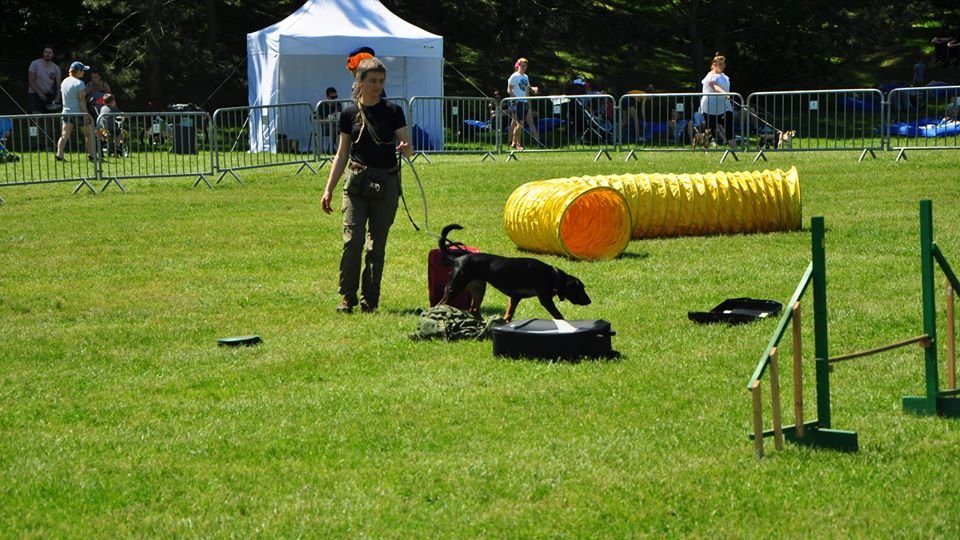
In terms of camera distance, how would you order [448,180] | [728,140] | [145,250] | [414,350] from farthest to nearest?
[728,140]
[448,180]
[145,250]
[414,350]

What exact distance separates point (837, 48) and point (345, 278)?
3282cm

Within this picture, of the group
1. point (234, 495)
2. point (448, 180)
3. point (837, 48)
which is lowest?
point (234, 495)

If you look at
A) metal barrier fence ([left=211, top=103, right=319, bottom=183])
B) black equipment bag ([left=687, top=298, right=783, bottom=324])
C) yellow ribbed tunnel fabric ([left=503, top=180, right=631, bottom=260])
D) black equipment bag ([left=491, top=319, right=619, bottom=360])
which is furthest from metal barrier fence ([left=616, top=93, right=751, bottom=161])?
black equipment bag ([left=491, top=319, right=619, bottom=360])

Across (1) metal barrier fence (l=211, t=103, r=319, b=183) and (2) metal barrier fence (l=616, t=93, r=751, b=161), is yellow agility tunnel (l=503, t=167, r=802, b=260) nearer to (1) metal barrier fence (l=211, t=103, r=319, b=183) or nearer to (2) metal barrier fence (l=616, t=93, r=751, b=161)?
(2) metal barrier fence (l=616, t=93, r=751, b=161)

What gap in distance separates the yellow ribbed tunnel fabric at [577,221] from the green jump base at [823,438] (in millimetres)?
6739

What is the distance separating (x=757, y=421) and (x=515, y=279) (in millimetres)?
3623

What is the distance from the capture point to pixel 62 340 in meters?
10.1

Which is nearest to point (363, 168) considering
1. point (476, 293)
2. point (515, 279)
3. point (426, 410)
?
point (476, 293)

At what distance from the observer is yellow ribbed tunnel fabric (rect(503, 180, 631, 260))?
529 inches

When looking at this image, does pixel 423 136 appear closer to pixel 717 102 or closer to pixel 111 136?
pixel 111 136

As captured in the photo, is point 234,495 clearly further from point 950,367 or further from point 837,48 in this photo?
point 837,48

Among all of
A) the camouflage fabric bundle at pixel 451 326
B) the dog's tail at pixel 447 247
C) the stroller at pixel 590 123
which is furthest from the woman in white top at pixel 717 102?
the camouflage fabric bundle at pixel 451 326

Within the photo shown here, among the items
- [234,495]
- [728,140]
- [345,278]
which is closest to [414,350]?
[345,278]

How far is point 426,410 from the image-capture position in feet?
25.0
